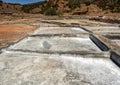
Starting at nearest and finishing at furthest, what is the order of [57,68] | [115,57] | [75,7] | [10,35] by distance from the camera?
[57,68] < [115,57] < [10,35] < [75,7]

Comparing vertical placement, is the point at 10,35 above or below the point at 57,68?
below

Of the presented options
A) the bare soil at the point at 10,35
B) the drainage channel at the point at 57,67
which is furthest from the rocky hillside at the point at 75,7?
the drainage channel at the point at 57,67

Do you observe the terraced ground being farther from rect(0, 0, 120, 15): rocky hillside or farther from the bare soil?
rect(0, 0, 120, 15): rocky hillside

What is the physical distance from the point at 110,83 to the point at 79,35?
472cm

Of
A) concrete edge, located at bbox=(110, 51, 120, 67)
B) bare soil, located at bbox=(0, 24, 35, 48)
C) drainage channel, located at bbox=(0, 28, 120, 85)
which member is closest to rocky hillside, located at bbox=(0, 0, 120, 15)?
bare soil, located at bbox=(0, 24, 35, 48)

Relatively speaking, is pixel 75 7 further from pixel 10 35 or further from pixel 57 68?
pixel 57 68

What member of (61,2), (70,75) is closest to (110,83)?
(70,75)

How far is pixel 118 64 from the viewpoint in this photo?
4.36 meters

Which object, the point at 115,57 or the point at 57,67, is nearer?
the point at 57,67

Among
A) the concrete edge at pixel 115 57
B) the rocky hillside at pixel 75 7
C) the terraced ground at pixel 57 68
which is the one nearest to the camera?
the terraced ground at pixel 57 68

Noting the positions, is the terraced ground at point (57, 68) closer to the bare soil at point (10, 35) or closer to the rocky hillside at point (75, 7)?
the bare soil at point (10, 35)

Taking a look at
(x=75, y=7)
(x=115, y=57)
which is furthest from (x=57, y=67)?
(x=75, y=7)

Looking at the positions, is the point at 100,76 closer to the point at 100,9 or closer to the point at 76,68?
the point at 76,68

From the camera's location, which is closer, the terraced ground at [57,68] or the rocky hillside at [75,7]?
the terraced ground at [57,68]
